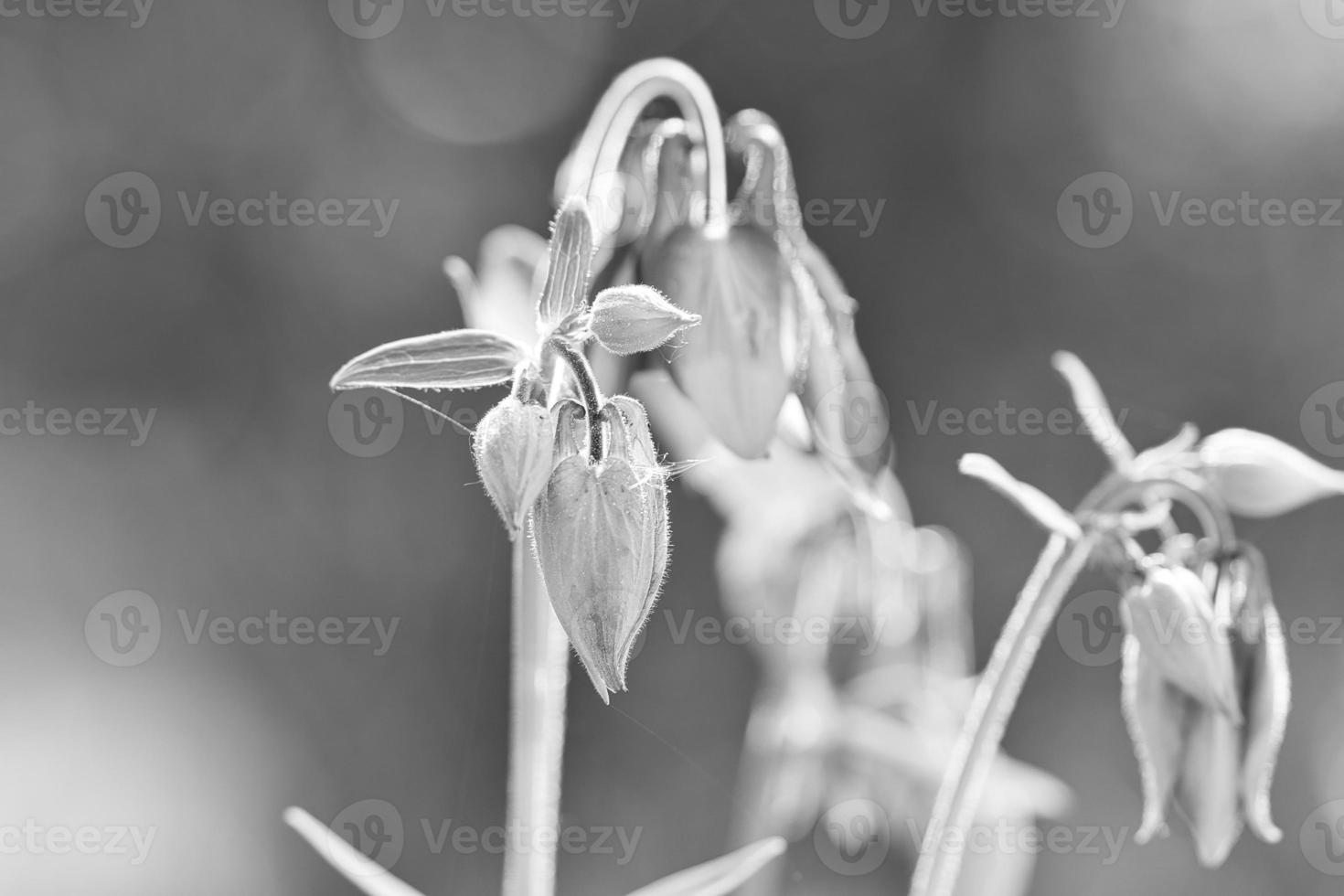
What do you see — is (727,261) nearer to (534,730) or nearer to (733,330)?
(733,330)

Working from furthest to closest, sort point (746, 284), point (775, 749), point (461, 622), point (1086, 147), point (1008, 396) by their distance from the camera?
point (1086, 147) < point (1008, 396) < point (461, 622) < point (775, 749) < point (746, 284)

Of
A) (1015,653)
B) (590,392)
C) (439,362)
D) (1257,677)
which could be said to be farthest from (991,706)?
(439,362)

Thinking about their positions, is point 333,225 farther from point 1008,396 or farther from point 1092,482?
point 1092,482

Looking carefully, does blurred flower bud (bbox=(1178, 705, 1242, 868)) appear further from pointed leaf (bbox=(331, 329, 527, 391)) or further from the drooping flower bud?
pointed leaf (bbox=(331, 329, 527, 391))

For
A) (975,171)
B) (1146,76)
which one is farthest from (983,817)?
(1146,76)

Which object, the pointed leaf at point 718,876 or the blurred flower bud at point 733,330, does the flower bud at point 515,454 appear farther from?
the pointed leaf at point 718,876

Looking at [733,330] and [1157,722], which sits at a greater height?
[733,330]

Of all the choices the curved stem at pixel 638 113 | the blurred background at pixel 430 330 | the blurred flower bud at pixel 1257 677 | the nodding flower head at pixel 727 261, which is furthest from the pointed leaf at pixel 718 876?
the blurred background at pixel 430 330
